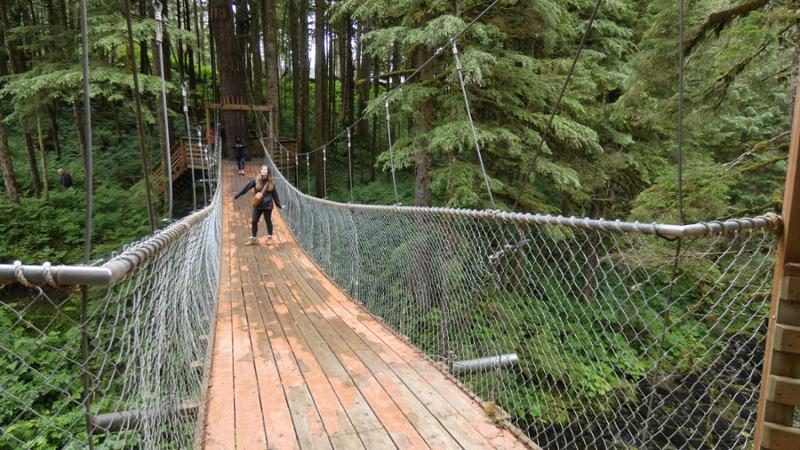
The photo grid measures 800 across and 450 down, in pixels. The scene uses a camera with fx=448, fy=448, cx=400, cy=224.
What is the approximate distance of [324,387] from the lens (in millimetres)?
2357

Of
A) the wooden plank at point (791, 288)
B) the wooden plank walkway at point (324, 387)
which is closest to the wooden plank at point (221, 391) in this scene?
the wooden plank walkway at point (324, 387)

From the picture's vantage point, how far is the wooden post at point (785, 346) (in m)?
1.14

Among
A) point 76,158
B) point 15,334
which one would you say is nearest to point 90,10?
point 15,334

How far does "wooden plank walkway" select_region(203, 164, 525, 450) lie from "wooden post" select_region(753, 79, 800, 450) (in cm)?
95

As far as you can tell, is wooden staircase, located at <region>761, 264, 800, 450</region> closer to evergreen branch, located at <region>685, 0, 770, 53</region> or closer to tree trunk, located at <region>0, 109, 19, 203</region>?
evergreen branch, located at <region>685, 0, 770, 53</region>

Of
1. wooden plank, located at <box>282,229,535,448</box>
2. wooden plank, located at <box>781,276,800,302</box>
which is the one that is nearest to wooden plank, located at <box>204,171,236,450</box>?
wooden plank, located at <box>282,229,535,448</box>

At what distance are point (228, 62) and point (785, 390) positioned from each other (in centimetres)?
1402

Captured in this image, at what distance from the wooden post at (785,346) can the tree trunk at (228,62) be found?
1344 centimetres

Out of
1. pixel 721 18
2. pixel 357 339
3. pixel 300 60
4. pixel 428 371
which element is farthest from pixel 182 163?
pixel 721 18

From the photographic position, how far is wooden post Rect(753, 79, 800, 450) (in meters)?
1.14

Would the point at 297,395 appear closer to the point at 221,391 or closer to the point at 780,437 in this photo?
the point at 221,391

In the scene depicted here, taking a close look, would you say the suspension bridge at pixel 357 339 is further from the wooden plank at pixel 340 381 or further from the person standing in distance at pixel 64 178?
the person standing in distance at pixel 64 178

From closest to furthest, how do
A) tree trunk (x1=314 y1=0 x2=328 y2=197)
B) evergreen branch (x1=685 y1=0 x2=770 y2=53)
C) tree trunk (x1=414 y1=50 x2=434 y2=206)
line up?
evergreen branch (x1=685 y1=0 x2=770 y2=53)
tree trunk (x1=414 y1=50 x2=434 y2=206)
tree trunk (x1=314 y1=0 x2=328 y2=197)

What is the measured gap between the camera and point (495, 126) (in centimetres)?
595
